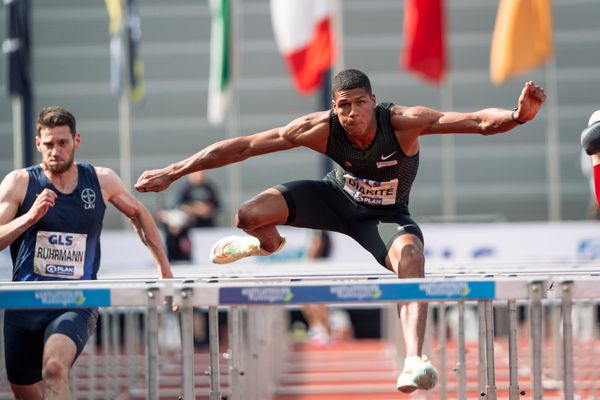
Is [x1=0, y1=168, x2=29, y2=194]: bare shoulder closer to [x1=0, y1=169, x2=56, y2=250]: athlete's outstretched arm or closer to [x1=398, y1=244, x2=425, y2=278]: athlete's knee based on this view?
[x1=0, y1=169, x2=56, y2=250]: athlete's outstretched arm

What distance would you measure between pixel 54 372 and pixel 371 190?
1.87 metres

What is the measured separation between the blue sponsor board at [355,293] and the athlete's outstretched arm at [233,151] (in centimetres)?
115

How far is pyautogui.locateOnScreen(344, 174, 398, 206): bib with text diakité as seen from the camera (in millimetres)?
5754

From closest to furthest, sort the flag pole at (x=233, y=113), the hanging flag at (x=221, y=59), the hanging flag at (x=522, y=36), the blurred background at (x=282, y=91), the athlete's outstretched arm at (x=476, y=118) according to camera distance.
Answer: the athlete's outstretched arm at (x=476, y=118) < the hanging flag at (x=522, y=36) < the hanging flag at (x=221, y=59) < the flag pole at (x=233, y=113) < the blurred background at (x=282, y=91)

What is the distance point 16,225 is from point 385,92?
16.1m

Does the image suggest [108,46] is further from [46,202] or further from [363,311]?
[46,202]

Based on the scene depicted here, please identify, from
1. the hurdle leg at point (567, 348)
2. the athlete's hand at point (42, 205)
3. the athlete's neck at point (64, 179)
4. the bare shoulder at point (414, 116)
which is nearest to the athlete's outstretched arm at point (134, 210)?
the athlete's neck at point (64, 179)

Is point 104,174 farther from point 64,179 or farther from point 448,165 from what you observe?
point 448,165

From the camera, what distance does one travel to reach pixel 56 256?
5633mm

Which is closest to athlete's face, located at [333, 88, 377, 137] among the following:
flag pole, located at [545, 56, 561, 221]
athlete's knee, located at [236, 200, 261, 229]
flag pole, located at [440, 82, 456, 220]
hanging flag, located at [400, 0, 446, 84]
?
athlete's knee, located at [236, 200, 261, 229]

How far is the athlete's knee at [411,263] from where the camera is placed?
5.28 meters

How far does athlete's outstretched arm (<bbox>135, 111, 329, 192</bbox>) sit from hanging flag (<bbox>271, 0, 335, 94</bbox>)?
35.9 feet

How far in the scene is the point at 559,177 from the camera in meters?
20.5

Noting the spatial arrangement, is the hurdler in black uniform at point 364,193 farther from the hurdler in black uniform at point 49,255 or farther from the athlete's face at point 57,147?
the athlete's face at point 57,147
